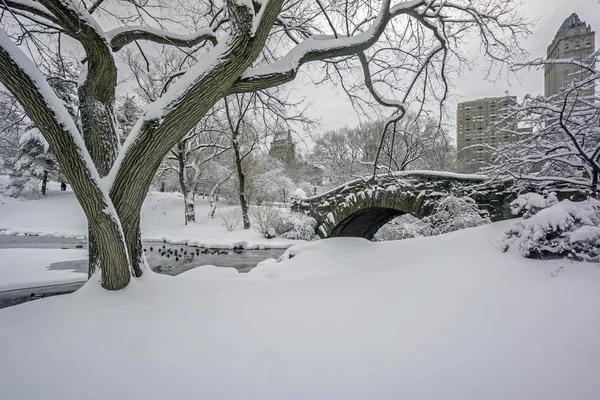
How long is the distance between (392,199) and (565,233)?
5.80 meters

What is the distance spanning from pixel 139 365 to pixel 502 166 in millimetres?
4734

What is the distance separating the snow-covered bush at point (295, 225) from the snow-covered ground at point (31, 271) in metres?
7.94

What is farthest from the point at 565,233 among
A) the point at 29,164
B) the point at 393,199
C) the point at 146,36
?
the point at 29,164

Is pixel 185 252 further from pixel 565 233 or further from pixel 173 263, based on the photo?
pixel 565 233

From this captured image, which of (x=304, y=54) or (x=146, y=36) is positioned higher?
(x=146, y=36)

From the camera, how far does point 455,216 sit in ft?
22.8

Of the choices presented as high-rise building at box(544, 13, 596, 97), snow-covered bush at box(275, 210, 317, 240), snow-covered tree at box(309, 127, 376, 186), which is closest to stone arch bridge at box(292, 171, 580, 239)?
snow-covered bush at box(275, 210, 317, 240)

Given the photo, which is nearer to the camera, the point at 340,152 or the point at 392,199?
the point at 392,199

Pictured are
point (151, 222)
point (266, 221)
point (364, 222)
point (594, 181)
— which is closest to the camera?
point (594, 181)

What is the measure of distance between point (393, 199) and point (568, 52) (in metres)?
5.24

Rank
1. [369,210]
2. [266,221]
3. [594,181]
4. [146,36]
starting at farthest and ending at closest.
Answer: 1. [266,221]
2. [369,210]
3. [146,36]
4. [594,181]

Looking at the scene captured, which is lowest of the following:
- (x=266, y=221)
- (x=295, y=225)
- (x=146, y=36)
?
(x=295, y=225)

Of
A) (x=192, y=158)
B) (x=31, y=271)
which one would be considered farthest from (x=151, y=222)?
(x=31, y=271)

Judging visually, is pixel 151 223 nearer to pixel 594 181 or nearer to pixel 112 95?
pixel 112 95
